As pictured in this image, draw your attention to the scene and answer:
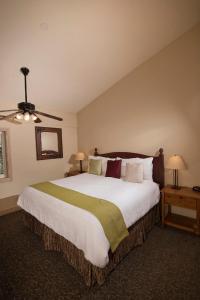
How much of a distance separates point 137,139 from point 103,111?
1253 millimetres

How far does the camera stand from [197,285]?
166cm

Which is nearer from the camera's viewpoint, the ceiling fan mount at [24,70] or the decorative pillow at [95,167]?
the ceiling fan mount at [24,70]

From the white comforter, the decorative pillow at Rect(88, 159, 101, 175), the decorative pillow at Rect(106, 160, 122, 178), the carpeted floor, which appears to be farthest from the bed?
the decorative pillow at Rect(88, 159, 101, 175)

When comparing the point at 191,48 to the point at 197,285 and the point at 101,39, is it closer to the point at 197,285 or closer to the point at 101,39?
the point at 101,39

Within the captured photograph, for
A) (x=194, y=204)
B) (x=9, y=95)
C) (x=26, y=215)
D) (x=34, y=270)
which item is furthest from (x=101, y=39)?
(x=34, y=270)

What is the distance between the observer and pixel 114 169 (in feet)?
11.1

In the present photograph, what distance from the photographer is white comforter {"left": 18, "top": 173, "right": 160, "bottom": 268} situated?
1.62 metres

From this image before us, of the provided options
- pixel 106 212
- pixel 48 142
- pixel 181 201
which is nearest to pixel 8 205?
pixel 48 142

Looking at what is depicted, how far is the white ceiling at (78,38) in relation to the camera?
2.10 meters

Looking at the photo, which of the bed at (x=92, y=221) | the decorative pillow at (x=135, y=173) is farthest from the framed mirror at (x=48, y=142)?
the decorative pillow at (x=135, y=173)

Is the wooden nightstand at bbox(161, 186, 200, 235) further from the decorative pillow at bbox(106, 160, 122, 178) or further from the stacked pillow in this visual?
the decorative pillow at bbox(106, 160, 122, 178)

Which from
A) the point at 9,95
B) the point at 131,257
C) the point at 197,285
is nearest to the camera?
the point at 197,285

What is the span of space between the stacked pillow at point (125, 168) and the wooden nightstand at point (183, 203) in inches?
19.0

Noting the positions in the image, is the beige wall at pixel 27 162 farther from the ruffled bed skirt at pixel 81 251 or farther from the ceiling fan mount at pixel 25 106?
the ceiling fan mount at pixel 25 106
